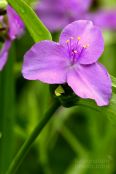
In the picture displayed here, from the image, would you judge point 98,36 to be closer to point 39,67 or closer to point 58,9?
point 39,67

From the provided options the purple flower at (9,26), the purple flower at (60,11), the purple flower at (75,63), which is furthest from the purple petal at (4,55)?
the purple flower at (60,11)

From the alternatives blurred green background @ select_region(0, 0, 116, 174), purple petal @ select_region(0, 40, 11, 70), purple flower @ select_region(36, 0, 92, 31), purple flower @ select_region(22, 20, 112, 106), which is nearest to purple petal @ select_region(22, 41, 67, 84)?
purple flower @ select_region(22, 20, 112, 106)

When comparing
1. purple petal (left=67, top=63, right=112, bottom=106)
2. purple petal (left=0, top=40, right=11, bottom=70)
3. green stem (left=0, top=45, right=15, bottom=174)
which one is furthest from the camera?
green stem (left=0, top=45, right=15, bottom=174)

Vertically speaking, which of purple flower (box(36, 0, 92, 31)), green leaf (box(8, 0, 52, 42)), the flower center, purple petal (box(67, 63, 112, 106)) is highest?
green leaf (box(8, 0, 52, 42))

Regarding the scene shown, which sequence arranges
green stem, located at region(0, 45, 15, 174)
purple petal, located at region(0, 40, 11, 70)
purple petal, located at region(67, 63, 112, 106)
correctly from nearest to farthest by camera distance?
purple petal, located at region(67, 63, 112, 106), purple petal, located at region(0, 40, 11, 70), green stem, located at region(0, 45, 15, 174)

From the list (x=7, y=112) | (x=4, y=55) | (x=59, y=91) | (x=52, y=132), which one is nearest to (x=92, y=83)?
(x=59, y=91)

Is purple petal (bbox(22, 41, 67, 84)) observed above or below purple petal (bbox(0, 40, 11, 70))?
above

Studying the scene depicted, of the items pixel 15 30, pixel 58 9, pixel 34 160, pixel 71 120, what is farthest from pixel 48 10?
pixel 15 30

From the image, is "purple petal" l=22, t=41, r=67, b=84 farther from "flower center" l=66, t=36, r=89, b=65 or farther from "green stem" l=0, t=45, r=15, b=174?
"green stem" l=0, t=45, r=15, b=174
